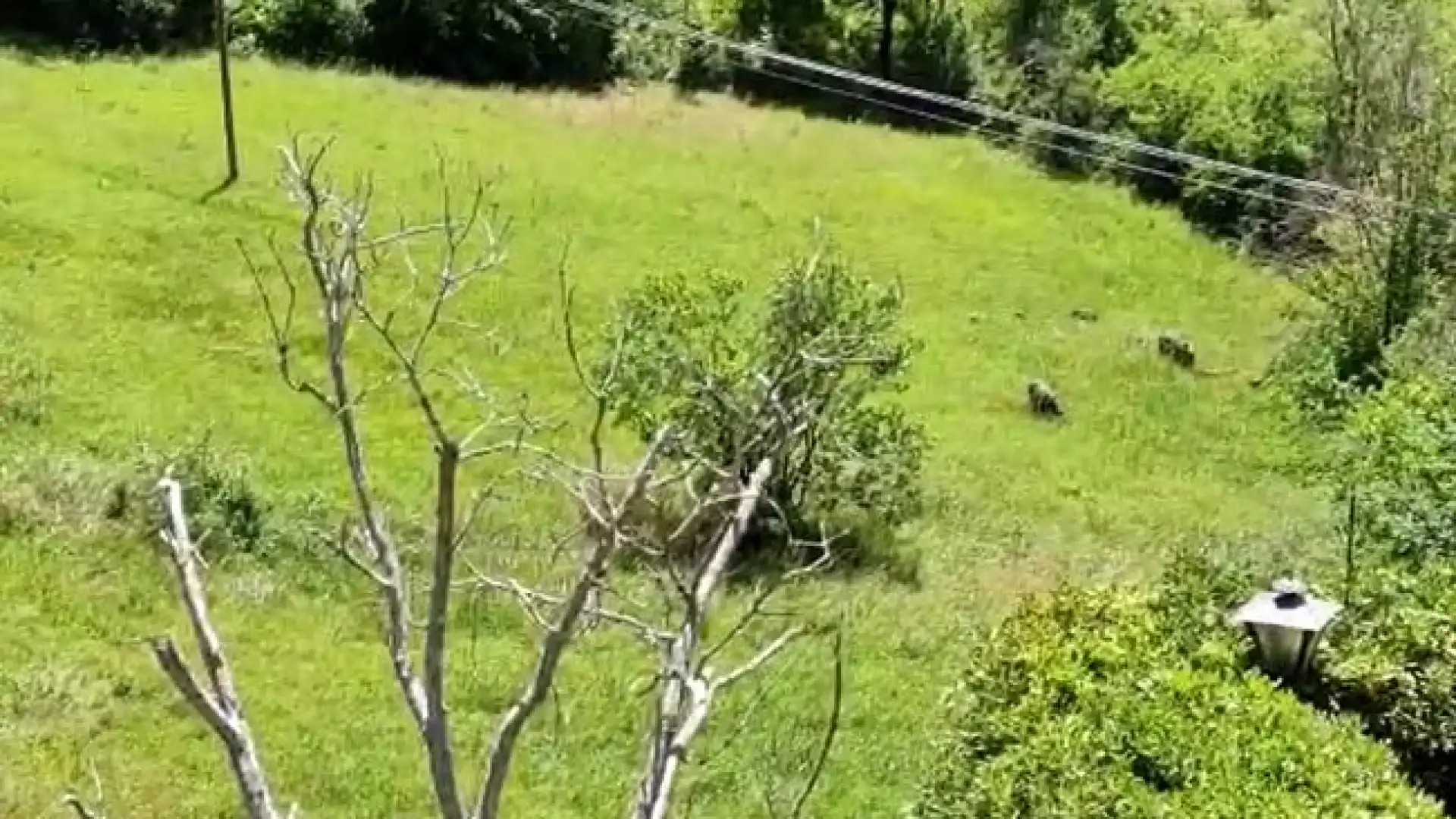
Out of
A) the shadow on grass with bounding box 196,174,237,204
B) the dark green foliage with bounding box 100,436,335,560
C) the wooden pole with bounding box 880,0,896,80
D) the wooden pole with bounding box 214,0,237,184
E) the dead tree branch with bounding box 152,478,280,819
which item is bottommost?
the dark green foliage with bounding box 100,436,335,560

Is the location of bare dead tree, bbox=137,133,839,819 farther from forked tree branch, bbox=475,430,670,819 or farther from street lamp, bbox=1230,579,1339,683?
street lamp, bbox=1230,579,1339,683

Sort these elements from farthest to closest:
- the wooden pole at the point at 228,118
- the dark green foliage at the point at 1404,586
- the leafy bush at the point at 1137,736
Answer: the wooden pole at the point at 228,118 < the dark green foliage at the point at 1404,586 < the leafy bush at the point at 1137,736

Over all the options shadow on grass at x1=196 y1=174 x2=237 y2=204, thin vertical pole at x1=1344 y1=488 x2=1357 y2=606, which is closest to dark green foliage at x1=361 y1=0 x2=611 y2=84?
shadow on grass at x1=196 y1=174 x2=237 y2=204

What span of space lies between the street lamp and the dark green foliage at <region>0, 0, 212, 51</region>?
28.9m

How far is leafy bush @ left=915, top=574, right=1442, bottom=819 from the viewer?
29.3 feet

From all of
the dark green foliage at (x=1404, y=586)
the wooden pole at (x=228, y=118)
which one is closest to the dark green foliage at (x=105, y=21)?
the wooden pole at (x=228, y=118)

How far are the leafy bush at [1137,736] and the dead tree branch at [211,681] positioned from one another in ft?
19.3

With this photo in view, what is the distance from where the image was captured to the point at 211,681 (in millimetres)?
3707

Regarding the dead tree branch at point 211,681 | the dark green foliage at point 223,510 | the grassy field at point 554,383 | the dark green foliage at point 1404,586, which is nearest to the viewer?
the dead tree branch at point 211,681

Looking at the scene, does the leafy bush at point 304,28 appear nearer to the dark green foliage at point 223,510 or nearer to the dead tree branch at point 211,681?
the dark green foliage at point 223,510

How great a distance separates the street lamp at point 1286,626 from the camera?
10.5 m

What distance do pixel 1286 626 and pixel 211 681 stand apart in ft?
26.0

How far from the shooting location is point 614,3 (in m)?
40.2

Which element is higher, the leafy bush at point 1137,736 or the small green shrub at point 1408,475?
the small green shrub at point 1408,475
